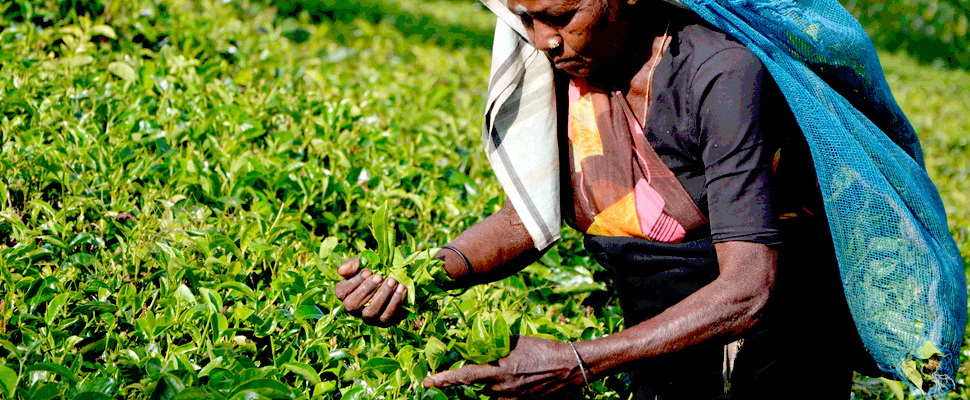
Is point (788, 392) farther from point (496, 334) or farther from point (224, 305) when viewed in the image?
point (224, 305)

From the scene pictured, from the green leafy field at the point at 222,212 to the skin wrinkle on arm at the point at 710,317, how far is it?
0.23 metres

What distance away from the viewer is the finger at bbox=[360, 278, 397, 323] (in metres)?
1.73

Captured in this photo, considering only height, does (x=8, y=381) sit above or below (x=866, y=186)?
below

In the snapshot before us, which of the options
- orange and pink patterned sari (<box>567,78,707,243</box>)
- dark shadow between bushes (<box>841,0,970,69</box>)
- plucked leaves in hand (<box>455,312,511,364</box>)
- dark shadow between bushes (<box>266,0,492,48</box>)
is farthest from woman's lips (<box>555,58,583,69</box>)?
dark shadow between bushes (<box>841,0,970,69</box>)

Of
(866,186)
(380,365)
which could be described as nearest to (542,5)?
Answer: (866,186)

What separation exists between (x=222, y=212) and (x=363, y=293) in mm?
916

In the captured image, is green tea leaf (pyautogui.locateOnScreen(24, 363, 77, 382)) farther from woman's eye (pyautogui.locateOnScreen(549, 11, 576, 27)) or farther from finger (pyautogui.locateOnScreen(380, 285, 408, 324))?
woman's eye (pyautogui.locateOnScreen(549, 11, 576, 27))

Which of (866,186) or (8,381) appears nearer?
(8,381)

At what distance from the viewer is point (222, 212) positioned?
2.48 m

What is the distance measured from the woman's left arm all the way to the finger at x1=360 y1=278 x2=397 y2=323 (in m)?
0.23

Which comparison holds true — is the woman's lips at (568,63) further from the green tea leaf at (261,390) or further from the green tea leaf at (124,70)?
the green tea leaf at (124,70)

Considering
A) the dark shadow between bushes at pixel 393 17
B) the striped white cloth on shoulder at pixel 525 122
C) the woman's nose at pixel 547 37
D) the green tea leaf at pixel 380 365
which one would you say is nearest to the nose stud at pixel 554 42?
the woman's nose at pixel 547 37

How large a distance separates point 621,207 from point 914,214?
24.9 inches

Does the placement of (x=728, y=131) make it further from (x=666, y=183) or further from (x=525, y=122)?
(x=525, y=122)
